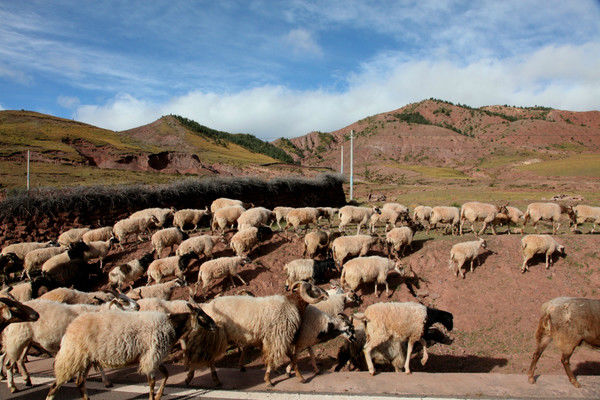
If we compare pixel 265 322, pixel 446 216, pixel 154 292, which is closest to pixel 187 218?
pixel 154 292

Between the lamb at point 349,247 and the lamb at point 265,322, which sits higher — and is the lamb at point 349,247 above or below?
above

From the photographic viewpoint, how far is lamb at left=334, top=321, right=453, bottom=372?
7.20 m

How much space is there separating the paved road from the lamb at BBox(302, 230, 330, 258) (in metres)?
5.88

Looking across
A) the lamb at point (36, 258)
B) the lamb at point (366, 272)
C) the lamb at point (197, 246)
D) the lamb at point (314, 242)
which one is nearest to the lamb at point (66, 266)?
the lamb at point (36, 258)

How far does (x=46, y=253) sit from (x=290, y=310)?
35.9 ft

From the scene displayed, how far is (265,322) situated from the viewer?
6.64 meters

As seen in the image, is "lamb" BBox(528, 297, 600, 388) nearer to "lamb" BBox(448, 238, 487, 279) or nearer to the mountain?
"lamb" BBox(448, 238, 487, 279)

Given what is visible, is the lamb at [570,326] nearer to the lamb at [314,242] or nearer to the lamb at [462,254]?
the lamb at [462,254]

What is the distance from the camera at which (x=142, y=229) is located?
1562 centimetres

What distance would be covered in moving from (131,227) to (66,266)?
3.37 m

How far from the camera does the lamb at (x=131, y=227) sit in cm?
1507

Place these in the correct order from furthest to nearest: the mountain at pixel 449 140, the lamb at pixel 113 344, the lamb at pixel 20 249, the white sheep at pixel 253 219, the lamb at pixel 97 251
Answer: the mountain at pixel 449 140
the white sheep at pixel 253 219
the lamb at pixel 20 249
the lamb at pixel 97 251
the lamb at pixel 113 344

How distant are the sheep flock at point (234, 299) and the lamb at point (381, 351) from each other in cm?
2

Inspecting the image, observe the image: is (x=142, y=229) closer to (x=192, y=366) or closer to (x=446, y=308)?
(x=192, y=366)
